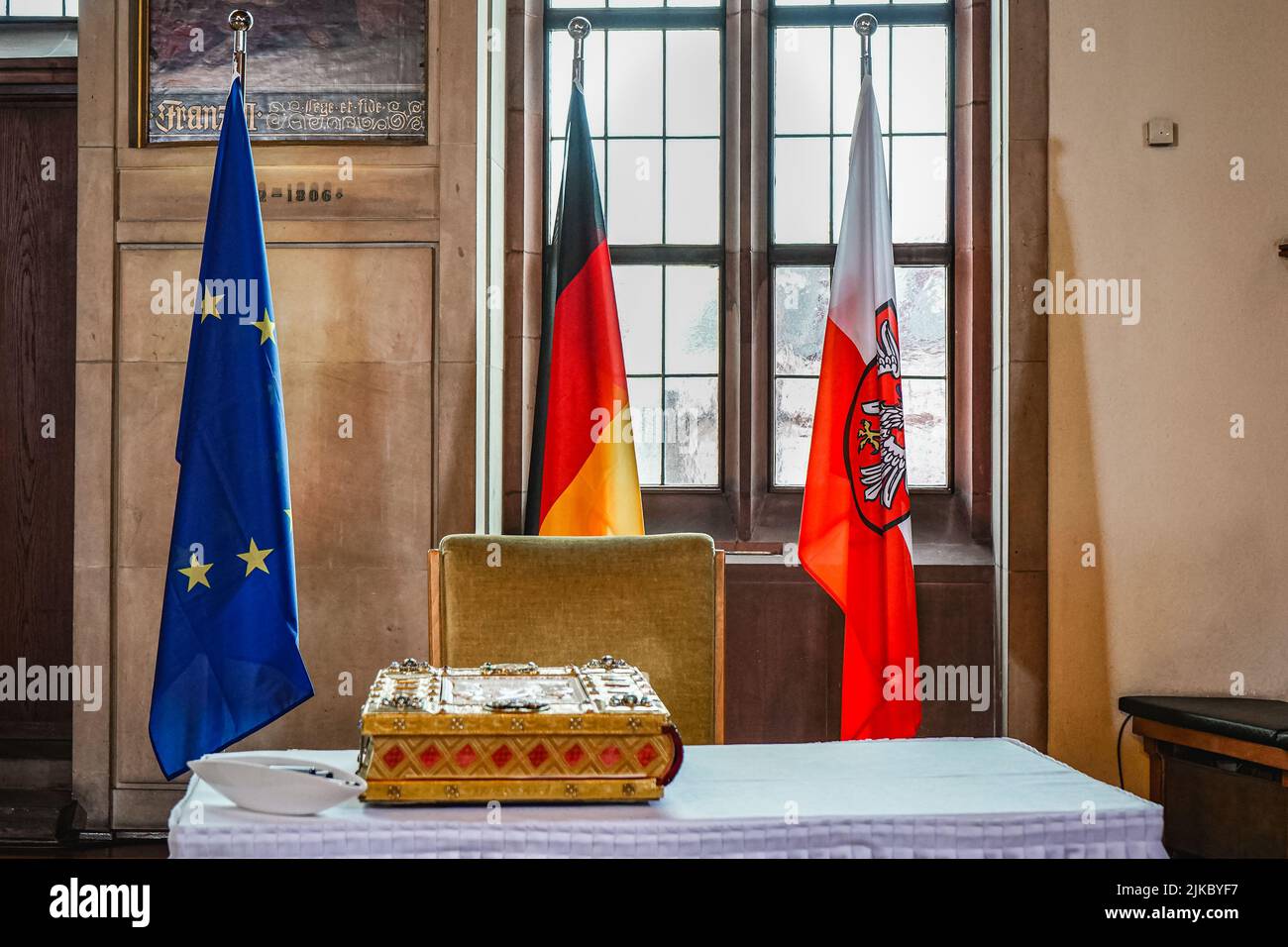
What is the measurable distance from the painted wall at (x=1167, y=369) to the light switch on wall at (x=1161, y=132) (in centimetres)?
3

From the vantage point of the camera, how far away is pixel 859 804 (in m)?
1.25

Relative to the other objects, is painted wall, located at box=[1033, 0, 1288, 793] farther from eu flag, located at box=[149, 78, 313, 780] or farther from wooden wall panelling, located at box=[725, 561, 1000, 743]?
eu flag, located at box=[149, 78, 313, 780]

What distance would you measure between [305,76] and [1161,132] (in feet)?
8.89

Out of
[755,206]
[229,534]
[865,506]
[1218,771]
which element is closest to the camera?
[229,534]

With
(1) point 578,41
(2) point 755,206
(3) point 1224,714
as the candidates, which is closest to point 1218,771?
(3) point 1224,714

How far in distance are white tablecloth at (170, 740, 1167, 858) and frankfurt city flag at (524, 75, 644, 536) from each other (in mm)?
1974

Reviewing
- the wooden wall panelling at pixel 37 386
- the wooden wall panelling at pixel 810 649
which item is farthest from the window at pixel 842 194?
the wooden wall panelling at pixel 37 386

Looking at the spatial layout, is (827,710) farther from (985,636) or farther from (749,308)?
(749,308)

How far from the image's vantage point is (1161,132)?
3.25m

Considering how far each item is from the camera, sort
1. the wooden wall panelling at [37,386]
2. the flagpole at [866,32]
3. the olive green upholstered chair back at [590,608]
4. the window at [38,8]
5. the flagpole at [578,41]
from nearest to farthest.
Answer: the olive green upholstered chair back at [590,608], the flagpole at [866,32], the flagpole at [578,41], the wooden wall panelling at [37,386], the window at [38,8]

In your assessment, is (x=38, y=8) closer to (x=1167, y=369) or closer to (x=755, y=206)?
(x=755, y=206)

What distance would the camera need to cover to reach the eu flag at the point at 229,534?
110 inches

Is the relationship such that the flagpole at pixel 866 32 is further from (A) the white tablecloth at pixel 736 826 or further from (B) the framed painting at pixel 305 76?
(A) the white tablecloth at pixel 736 826

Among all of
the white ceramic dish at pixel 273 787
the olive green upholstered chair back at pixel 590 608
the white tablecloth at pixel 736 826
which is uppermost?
the olive green upholstered chair back at pixel 590 608
